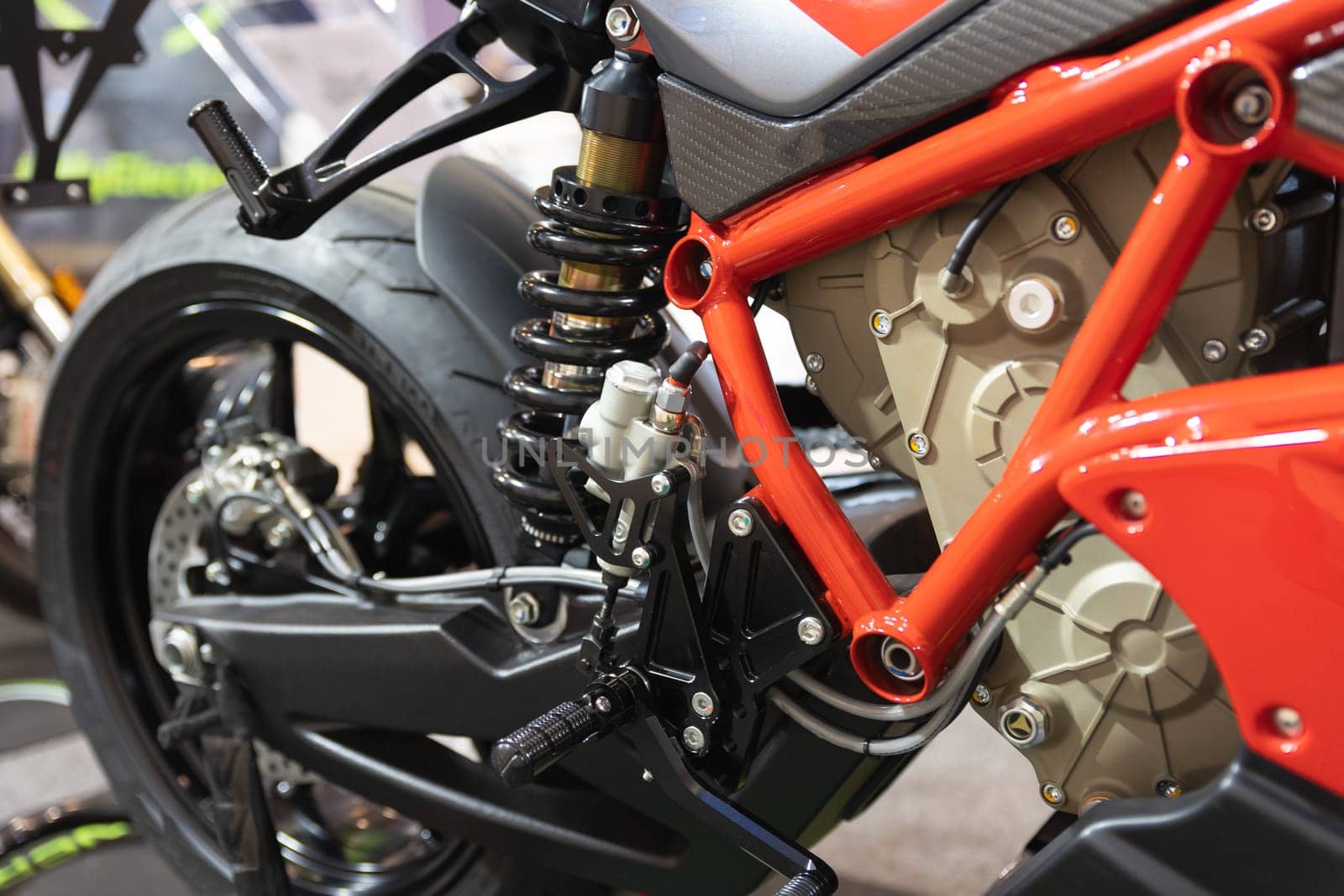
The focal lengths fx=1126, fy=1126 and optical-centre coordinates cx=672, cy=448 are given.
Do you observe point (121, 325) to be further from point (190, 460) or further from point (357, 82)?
point (357, 82)

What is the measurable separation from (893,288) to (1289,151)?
0.78 ft

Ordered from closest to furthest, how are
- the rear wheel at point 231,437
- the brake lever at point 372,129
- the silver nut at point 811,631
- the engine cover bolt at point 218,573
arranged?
1. the silver nut at point 811,631
2. the brake lever at point 372,129
3. the rear wheel at point 231,437
4. the engine cover bolt at point 218,573

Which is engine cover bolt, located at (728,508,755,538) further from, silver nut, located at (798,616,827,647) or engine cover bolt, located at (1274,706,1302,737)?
engine cover bolt, located at (1274,706,1302,737)

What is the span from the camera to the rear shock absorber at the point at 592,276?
0.82m

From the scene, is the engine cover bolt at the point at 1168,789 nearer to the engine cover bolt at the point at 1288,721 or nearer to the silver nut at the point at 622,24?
the engine cover bolt at the point at 1288,721

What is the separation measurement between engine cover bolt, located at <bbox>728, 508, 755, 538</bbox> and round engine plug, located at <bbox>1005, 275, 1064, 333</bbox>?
8.4 inches

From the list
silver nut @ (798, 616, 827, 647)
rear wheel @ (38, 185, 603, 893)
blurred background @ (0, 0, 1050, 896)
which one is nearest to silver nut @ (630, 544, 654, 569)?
silver nut @ (798, 616, 827, 647)

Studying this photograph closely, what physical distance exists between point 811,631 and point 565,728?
19 centimetres

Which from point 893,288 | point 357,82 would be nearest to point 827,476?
point 893,288

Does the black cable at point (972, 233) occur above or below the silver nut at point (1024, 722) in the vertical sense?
above

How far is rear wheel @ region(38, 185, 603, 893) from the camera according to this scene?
1.02 metres

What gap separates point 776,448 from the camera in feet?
2.43

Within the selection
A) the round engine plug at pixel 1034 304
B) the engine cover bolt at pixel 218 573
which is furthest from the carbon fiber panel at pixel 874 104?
the engine cover bolt at pixel 218 573

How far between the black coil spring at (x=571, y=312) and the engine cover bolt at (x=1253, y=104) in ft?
1.36
